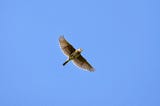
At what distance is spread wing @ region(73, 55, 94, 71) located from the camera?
259ft

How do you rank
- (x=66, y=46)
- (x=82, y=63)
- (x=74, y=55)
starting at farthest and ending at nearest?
(x=82, y=63), (x=74, y=55), (x=66, y=46)

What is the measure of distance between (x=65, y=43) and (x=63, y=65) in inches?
99.7

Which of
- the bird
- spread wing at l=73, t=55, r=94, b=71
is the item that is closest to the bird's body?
the bird

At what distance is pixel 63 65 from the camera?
77938 mm

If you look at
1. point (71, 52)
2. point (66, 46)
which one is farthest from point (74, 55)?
point (66, 46)

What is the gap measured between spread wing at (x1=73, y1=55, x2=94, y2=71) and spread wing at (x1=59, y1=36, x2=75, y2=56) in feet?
4.85

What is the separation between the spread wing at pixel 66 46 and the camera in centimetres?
7750

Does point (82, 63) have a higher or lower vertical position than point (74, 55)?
lower

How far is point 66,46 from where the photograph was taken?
77750 mm

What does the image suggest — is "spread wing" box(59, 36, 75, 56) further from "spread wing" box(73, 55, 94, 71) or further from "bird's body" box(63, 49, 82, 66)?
"spread wing" box(73, 55, 94, 71)

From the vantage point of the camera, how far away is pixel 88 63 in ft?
261

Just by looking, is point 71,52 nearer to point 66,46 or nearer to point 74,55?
point 74,55

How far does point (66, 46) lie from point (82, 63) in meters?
Result: 3.13

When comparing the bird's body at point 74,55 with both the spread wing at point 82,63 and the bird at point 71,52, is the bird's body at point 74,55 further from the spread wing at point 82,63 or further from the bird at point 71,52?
the spread wing at point 82,63
